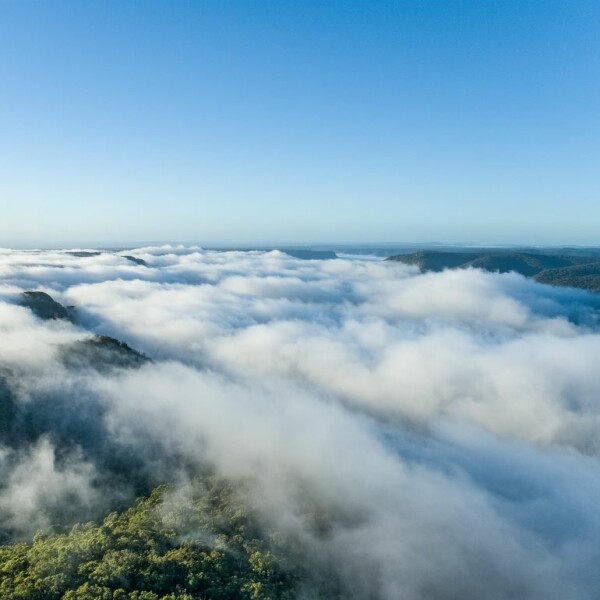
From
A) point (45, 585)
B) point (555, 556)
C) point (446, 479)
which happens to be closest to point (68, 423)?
point (45, 585)

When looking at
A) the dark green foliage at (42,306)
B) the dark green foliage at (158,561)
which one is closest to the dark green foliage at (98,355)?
the dark green foliage at (42,306)

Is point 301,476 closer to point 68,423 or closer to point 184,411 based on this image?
point 184,411

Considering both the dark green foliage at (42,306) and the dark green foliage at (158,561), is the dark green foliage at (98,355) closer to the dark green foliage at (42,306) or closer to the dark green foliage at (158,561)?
the dark green foliage at (42,306)

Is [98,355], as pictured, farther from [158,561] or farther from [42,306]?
[158,561]

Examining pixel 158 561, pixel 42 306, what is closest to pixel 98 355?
pixel 42 306

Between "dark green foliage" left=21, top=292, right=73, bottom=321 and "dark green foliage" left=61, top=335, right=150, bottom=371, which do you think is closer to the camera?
"dark green foliage" left=61, top=335, right=150, bottom=371

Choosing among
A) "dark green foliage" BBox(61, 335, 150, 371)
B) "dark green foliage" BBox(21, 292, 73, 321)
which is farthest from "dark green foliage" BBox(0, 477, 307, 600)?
"dark green foliage" BBox(21, 292, 73, 321)

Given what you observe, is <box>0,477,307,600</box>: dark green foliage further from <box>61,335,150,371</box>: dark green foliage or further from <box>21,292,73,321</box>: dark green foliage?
<box>21,292,73,321</box>: dark green foliage

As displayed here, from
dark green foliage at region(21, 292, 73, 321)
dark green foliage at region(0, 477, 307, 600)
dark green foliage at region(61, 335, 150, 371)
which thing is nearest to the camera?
dark green foliage at region(0, 477, 307, 600)
